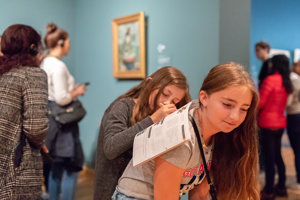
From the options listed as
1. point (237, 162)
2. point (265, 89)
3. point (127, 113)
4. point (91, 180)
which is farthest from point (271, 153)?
point (127, 113)

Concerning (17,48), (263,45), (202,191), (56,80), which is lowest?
(202,191)

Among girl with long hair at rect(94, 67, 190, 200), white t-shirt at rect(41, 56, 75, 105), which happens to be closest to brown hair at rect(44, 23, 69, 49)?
white t-shirt at rect(41, 56, 75, 105)

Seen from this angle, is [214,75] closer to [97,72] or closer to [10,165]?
[10,165]

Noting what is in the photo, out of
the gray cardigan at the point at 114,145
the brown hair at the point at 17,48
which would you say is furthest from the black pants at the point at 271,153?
the brown hair at the point at 17,48

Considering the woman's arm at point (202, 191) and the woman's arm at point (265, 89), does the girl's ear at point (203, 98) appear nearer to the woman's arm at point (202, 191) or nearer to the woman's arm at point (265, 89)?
the woman's arm at point (202, 191)

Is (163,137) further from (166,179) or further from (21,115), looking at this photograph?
(21,115)

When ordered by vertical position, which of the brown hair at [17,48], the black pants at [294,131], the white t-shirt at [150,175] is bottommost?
the black pants at [294,131]

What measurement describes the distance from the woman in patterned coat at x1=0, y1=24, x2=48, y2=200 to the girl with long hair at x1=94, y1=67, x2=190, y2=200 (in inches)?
16.8

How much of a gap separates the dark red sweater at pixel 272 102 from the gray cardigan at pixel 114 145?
1934 millimetres

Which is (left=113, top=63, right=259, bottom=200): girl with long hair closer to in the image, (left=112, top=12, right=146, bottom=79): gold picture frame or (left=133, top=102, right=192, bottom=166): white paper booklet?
(left=133, top=102, right=192, bottom=166): white paper booklet

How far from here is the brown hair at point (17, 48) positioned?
1.60m

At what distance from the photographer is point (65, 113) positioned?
97.9 inches

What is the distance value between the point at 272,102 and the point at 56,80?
1992mm

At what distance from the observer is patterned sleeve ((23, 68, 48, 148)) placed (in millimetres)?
1559
